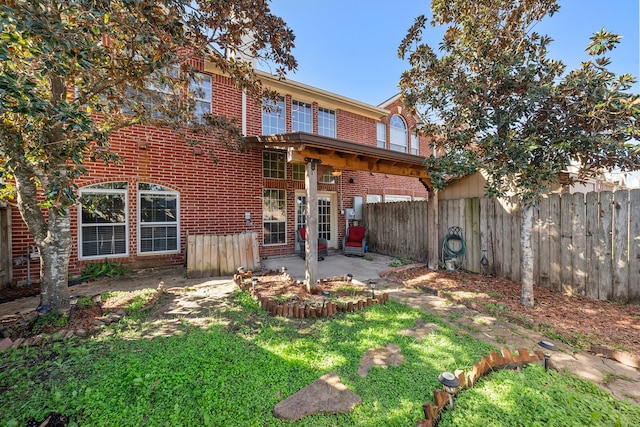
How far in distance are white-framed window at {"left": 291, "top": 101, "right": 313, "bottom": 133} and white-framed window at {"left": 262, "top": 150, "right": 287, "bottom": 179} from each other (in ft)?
3.75

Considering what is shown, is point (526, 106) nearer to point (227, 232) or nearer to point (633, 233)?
point (633, 233)

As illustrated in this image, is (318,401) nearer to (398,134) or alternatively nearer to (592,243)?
(592,243)

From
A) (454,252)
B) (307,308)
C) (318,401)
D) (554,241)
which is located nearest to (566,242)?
(554,241)

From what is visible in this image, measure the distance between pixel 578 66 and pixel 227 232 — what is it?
807cm

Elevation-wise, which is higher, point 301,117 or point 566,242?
point 301,117

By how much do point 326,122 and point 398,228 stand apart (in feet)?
15.6

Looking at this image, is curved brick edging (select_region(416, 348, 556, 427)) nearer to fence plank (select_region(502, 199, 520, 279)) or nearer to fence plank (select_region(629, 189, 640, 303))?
fence plank (select_region(629, 189, 640, 303))

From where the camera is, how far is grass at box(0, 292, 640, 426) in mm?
1906

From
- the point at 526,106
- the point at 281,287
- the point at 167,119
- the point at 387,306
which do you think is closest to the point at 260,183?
the point at 167,119

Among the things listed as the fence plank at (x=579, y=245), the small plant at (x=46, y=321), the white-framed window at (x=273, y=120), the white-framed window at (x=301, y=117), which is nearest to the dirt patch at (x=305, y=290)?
the small plant at (x=46, y=321)

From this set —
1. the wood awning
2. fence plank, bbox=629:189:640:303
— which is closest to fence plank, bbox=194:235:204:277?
the wood awning

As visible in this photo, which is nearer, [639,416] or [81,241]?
[639,416]

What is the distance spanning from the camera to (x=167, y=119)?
17.7ft

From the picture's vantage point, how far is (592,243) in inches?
168
